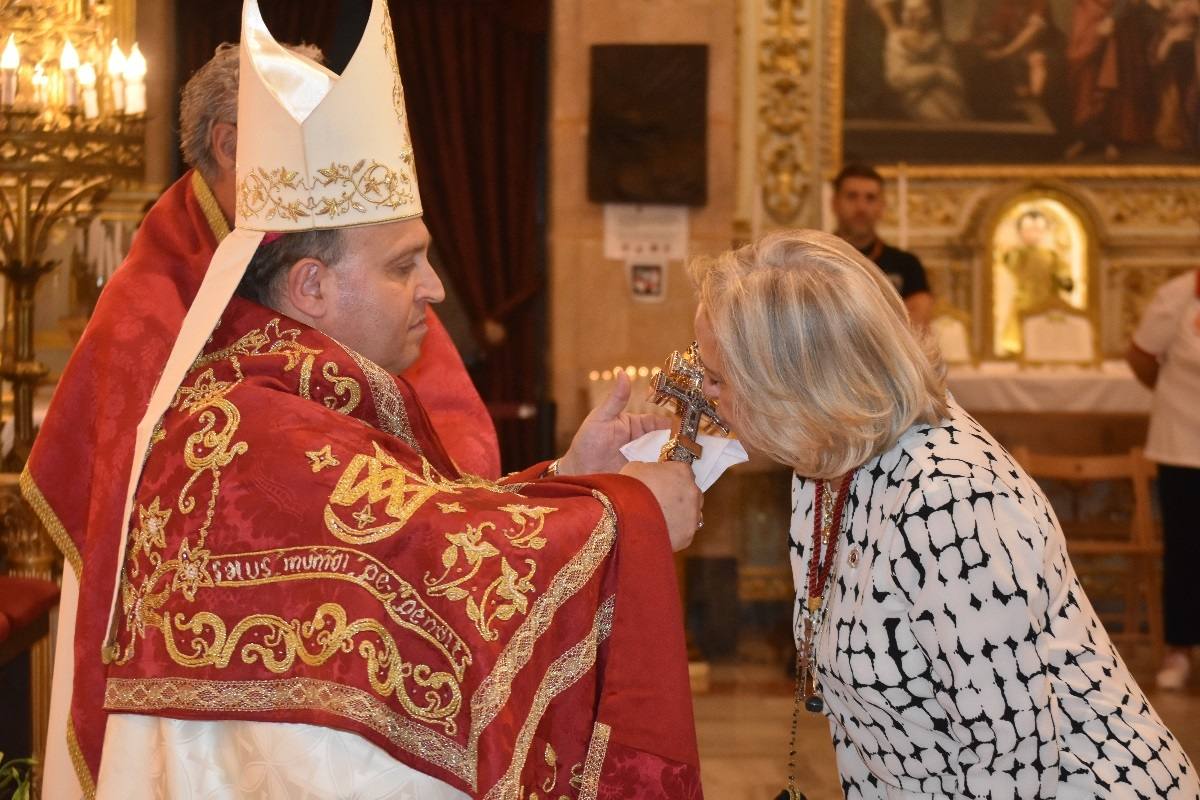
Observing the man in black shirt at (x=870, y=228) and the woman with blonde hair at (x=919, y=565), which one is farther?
the man in black shirt at (x=870, y=228)

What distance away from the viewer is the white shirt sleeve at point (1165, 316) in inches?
258

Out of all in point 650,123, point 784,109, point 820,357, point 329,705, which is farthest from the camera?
point 784,109

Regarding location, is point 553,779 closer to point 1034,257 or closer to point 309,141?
point 309,141

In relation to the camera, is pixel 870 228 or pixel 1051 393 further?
pixel 1051 393

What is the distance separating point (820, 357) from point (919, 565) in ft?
1.18

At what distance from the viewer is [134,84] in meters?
5.45

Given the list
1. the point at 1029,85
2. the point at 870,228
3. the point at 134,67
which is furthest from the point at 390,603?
the point at 1029,85

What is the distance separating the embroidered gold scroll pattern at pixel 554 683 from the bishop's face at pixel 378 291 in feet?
1.94

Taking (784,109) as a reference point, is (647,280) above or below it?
Result: below

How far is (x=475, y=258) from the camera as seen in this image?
29.4ft

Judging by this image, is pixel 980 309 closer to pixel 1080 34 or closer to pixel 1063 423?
pixel 1063 423

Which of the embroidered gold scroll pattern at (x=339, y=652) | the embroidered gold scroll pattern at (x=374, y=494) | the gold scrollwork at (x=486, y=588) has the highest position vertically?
the embroidered gold scroll pattern at (x=374, y=494)

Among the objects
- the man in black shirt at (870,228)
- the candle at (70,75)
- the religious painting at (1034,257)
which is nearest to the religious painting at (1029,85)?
the religious painting at (1034,257)

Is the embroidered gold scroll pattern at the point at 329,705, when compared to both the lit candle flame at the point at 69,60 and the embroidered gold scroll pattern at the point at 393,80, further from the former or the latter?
the lit candle flame at the point at 69,60
